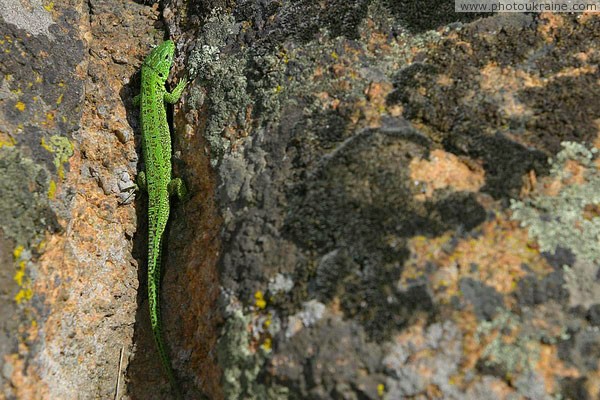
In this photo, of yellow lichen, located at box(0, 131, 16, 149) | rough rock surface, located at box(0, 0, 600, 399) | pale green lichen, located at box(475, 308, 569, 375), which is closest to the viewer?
pale green lichen, located at box(475, 308, 569, 375)

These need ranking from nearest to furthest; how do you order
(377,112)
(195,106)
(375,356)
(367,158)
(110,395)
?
(375,356)
(367,158)
(377,112)
(110,395)
(195,106)

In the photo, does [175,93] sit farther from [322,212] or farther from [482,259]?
[482,259]

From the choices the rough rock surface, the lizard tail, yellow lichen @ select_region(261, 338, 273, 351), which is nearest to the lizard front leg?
the rough rock surface

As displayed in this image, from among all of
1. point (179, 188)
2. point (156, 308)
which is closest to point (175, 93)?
point (179, 188)

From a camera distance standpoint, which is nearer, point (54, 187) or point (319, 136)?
point (319, 136)

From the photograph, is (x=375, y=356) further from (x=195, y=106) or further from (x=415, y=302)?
(x=195, y=106)

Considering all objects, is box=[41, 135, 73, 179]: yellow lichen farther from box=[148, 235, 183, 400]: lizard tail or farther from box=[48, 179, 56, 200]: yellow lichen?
box=[148, 235, 183, 400]: lizard tail

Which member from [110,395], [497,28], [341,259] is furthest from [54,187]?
[497,28]
